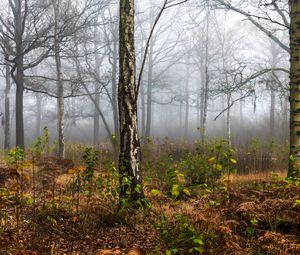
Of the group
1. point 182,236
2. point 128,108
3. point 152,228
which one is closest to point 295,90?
point 128,108

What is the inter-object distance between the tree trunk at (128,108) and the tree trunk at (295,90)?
319cm

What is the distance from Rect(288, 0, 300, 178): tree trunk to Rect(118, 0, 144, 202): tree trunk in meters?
3.19

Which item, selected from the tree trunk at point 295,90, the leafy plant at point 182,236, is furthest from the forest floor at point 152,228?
the tree trunk at point 295,90

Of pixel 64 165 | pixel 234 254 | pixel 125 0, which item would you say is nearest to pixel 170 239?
pixel 234 254

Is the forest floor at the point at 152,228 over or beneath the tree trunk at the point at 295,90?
beneath

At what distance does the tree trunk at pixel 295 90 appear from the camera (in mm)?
6340

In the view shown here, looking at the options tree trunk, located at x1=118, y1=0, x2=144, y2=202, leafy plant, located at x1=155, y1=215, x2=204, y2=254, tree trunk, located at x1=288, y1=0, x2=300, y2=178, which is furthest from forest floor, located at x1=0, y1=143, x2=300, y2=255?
tree trunk, located at x1=288, y1=0, x2=300, y2=178

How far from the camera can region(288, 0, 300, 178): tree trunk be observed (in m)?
6.34

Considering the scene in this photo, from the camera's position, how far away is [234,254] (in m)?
3.55

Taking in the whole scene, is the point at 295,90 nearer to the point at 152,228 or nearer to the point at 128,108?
the point at 128,108

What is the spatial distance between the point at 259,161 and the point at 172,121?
3199cm

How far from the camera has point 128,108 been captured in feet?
15.9

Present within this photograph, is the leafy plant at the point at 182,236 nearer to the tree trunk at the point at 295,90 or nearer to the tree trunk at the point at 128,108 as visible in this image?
the tree trunk at the point at 128,108

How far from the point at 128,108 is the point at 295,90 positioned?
3519 millimetres
